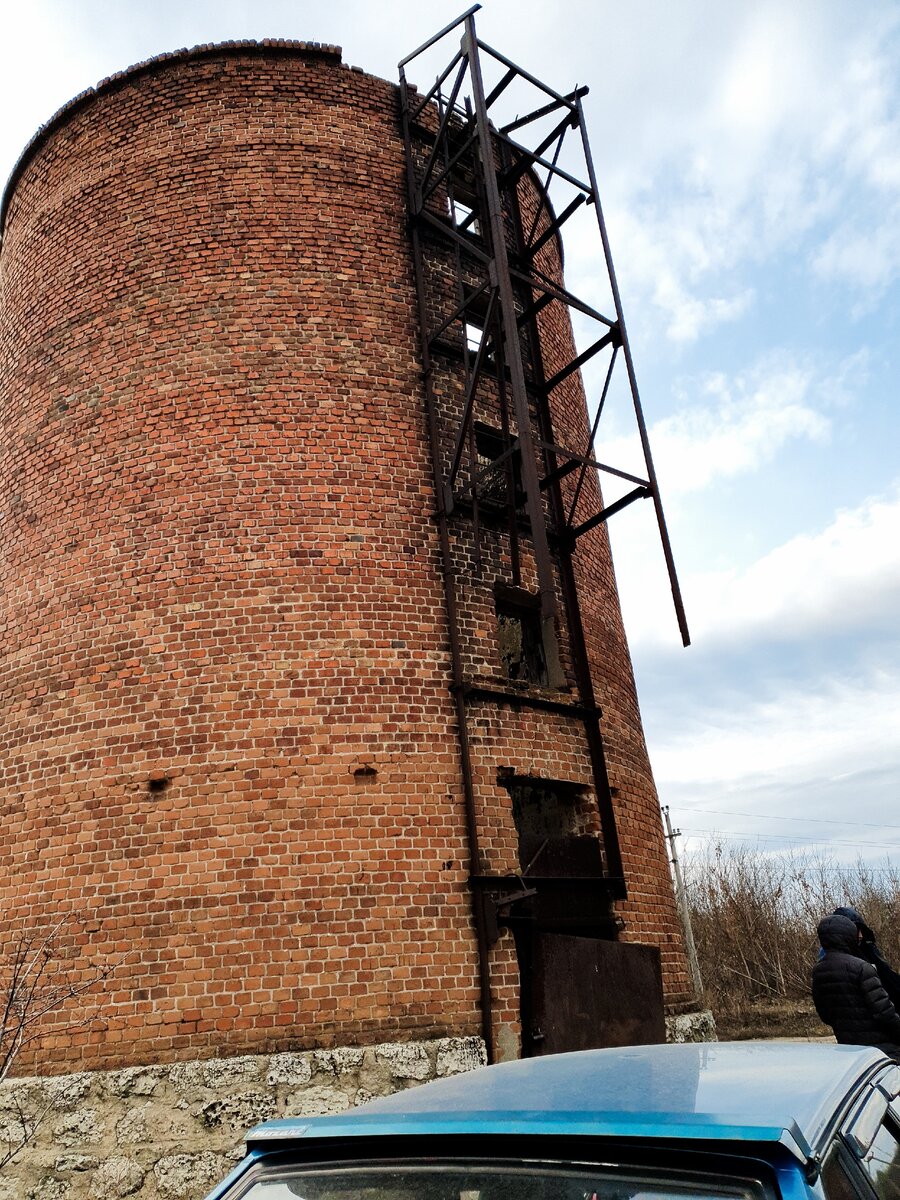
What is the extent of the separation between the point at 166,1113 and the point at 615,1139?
5447mm

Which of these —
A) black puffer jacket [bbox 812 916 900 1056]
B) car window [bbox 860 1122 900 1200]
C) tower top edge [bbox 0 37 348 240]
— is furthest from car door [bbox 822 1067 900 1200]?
tower top edge [bbox 0 37 348 240]

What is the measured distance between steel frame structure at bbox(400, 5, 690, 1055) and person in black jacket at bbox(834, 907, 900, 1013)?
92.9 inches

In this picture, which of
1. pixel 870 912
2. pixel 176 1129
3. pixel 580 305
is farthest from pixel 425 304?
pixel 870 912

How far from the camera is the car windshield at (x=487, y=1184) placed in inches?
53.4

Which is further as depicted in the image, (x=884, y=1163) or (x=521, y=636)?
(x=521, y=636)

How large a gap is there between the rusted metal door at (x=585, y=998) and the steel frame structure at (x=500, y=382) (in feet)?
1.30

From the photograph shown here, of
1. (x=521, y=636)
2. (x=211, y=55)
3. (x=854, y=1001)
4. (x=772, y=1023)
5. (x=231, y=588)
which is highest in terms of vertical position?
(x=211, y=55)

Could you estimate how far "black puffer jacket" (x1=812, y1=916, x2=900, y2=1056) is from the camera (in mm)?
4949

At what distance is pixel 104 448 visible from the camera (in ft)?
26.3

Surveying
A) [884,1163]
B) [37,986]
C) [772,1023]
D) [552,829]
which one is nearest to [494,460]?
[552,829]

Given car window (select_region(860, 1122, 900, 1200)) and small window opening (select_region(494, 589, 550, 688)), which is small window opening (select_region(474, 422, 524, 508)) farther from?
car window (select_region(860, 1122, 900, 1200))

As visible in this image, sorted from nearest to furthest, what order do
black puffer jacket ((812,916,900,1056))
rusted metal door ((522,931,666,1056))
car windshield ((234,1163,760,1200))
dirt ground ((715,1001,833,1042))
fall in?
car windshield ((234,1163,760,1200))
black puffer jacket ((812,916,900,1056))
rusted metal door ((522,931,666,1056))
dirt ground ((715,1001,833,1042))

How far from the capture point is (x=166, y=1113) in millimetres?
5766

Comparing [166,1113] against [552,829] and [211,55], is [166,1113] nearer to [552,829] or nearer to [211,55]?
[552,829]
